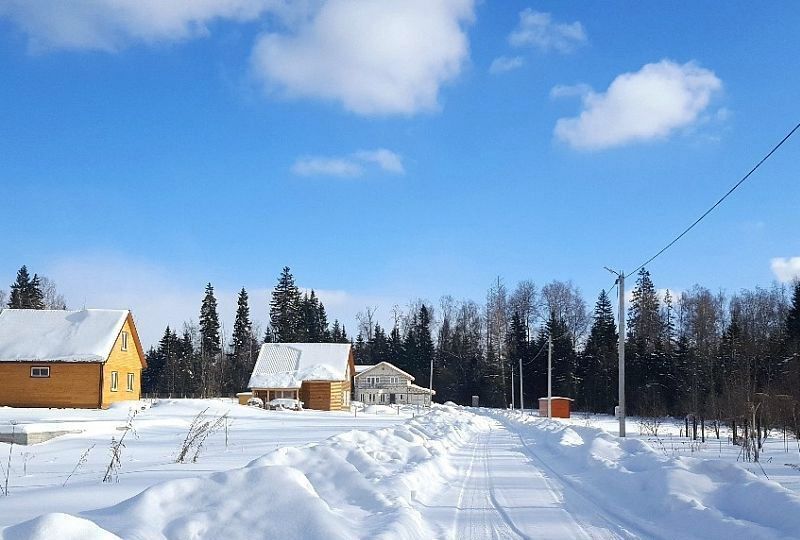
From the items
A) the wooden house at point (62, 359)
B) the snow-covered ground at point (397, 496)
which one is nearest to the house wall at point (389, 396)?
the wooden house at point (62, 359)

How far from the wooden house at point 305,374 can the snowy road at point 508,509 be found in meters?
45.5

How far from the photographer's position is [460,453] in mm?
20109

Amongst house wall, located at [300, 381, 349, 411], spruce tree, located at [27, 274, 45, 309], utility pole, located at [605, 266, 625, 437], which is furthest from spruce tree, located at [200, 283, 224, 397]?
utility pole, located at [605, 266, 625, 437]

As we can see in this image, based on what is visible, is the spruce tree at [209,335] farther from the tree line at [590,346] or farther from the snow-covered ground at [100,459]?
the snow-covered ground at [100,459]

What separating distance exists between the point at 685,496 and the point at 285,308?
90.8 meters

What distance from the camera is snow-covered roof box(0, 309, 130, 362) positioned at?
4150cm

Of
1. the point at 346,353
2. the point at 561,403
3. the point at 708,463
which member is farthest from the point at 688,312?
the point at 708,463

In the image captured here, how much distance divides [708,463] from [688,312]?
301 feet

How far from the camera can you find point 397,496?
9.83 meters

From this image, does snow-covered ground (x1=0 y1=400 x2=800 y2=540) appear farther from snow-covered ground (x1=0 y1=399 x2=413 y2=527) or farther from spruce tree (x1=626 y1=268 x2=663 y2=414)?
spruce tree (x1=626 y1=268 x2=663 y2=414)

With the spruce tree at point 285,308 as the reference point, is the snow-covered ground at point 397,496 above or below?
below

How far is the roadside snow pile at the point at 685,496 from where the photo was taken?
27.3 feet

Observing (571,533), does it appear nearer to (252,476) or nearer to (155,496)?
(252,476)

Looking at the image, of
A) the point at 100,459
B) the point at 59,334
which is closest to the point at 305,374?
the point at 59,334
